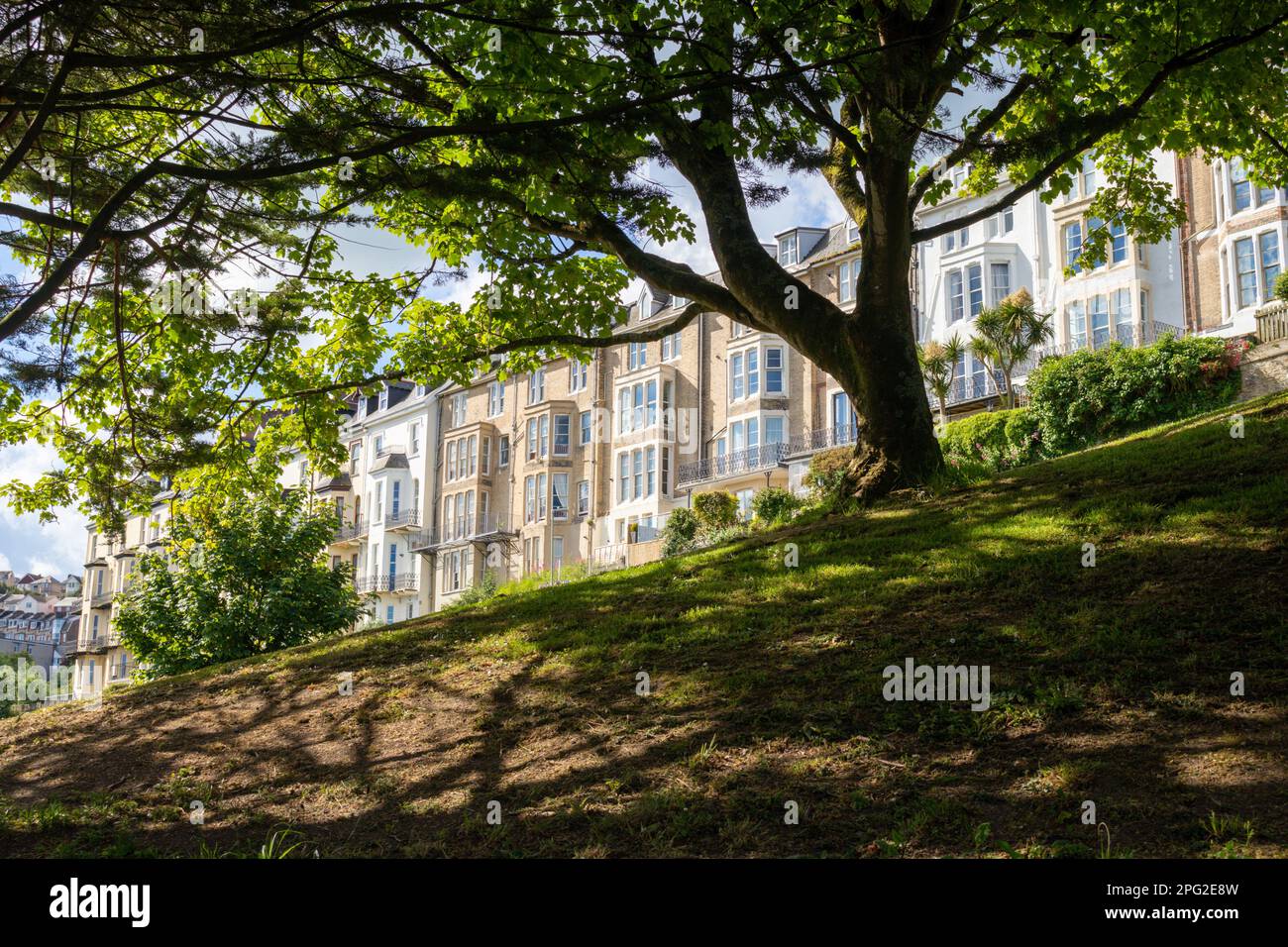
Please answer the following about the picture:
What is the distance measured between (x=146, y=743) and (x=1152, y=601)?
8.01 m

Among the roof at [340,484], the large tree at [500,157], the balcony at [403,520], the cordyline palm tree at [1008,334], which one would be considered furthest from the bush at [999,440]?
the roof at [340,484]

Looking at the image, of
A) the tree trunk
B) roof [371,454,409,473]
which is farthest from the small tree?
roof [371,454,409,473]

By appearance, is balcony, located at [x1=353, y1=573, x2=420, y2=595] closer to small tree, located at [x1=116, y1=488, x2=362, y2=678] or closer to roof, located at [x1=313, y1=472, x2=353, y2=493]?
roof, located at [x1=313, y1=472, x2=353, y2=493]

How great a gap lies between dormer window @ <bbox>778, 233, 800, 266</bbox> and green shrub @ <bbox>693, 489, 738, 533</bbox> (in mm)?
15366

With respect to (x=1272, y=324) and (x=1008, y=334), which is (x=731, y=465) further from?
(x=1272, y=324)

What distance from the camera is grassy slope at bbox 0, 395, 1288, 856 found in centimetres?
557

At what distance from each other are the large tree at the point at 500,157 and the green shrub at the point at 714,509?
18.9m

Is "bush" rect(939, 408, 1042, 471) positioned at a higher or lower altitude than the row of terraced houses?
lower

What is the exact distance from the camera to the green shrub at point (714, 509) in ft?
116

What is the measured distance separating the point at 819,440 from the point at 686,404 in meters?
8.24

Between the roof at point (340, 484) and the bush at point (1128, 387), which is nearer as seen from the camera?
the bush at point (1128, 387)

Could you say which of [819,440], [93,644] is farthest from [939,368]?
[93,644]

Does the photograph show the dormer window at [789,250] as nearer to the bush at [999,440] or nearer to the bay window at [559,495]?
the bay window at [559,495]
